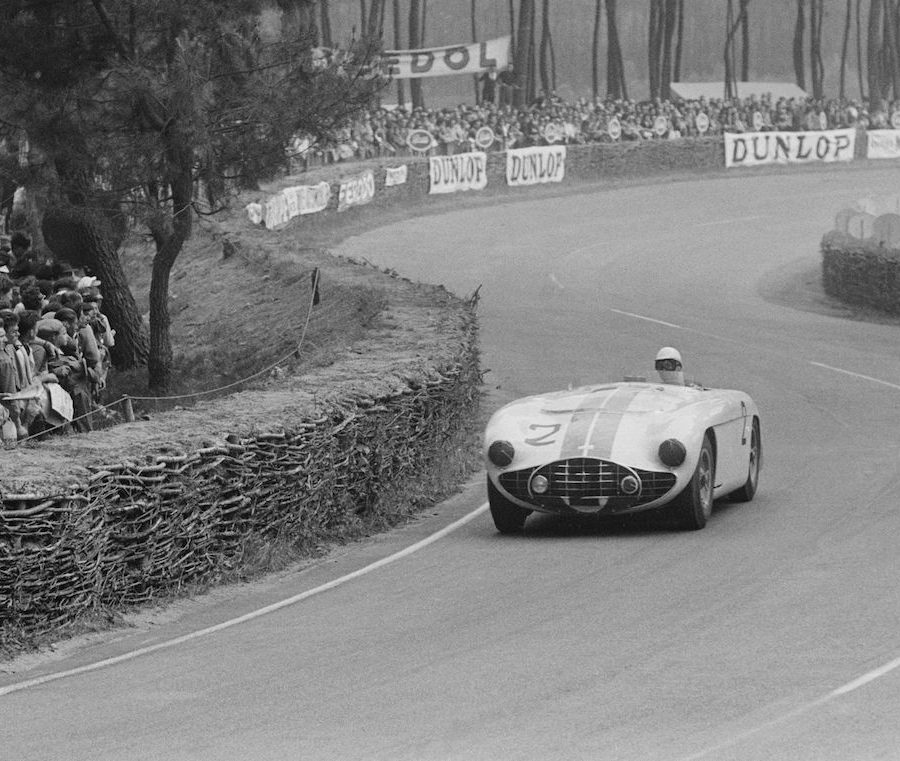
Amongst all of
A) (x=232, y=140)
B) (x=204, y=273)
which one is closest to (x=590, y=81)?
(x=204, y=273)

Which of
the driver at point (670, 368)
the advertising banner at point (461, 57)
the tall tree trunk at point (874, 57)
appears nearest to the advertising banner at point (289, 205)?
the advertising banner at point (461, 57)

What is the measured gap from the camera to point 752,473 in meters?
14.1

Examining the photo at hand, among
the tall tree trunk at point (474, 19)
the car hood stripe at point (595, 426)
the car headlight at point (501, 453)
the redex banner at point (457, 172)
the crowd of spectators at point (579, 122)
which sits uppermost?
the tall tree trunk at point (474, 19)

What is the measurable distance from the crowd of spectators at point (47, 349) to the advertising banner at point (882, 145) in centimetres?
4306

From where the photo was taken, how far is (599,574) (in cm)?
1094

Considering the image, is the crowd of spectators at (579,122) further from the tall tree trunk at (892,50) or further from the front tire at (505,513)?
the front tire at (505,513)

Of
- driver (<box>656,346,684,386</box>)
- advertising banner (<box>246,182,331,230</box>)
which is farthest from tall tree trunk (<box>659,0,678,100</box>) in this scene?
driver (<box>656,346,684,386</box>)

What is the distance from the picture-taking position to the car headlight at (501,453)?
12.4m

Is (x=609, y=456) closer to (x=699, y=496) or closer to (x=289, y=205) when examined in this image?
(x=699, y=496)

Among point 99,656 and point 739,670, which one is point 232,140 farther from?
point 739,670

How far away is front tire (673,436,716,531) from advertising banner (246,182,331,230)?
2358cm

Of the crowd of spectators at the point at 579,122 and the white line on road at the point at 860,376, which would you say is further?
the crowd of spectators at the point at 579,122

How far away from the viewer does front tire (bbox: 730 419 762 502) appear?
1392cm

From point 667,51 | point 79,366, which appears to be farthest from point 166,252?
point 667,51
